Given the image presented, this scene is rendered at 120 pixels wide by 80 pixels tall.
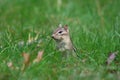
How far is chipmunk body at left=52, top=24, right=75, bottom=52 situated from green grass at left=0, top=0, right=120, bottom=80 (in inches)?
3.9

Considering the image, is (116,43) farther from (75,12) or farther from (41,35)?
(75,12)

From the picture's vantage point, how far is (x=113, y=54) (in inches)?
245

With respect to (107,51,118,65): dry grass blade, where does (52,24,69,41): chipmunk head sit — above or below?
above

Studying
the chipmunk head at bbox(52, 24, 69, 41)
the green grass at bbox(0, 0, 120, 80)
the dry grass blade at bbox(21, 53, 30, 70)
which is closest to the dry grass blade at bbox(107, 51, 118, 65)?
the green grass at bbox(0, 0, 120, 80)

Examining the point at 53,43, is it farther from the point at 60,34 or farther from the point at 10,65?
the point at 10,65

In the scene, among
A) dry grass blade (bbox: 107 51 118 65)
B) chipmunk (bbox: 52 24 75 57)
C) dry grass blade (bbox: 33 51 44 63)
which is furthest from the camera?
chipmunk (bbox: 52 24 75 57)

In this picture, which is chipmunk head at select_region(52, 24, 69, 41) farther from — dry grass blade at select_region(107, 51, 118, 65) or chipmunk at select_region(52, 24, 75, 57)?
dry grass blade at select_region(107, 51, 118, 65)

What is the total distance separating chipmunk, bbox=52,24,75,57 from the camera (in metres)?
6.50

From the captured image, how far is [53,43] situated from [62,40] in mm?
201

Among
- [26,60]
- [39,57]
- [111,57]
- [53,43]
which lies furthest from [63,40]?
[26,60]

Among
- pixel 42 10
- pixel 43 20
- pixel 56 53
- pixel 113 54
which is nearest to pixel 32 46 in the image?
pixel 56 53

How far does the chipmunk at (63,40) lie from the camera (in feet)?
21.3

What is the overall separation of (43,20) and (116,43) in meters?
3.04

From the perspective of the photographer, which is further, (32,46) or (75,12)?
(75,12)
